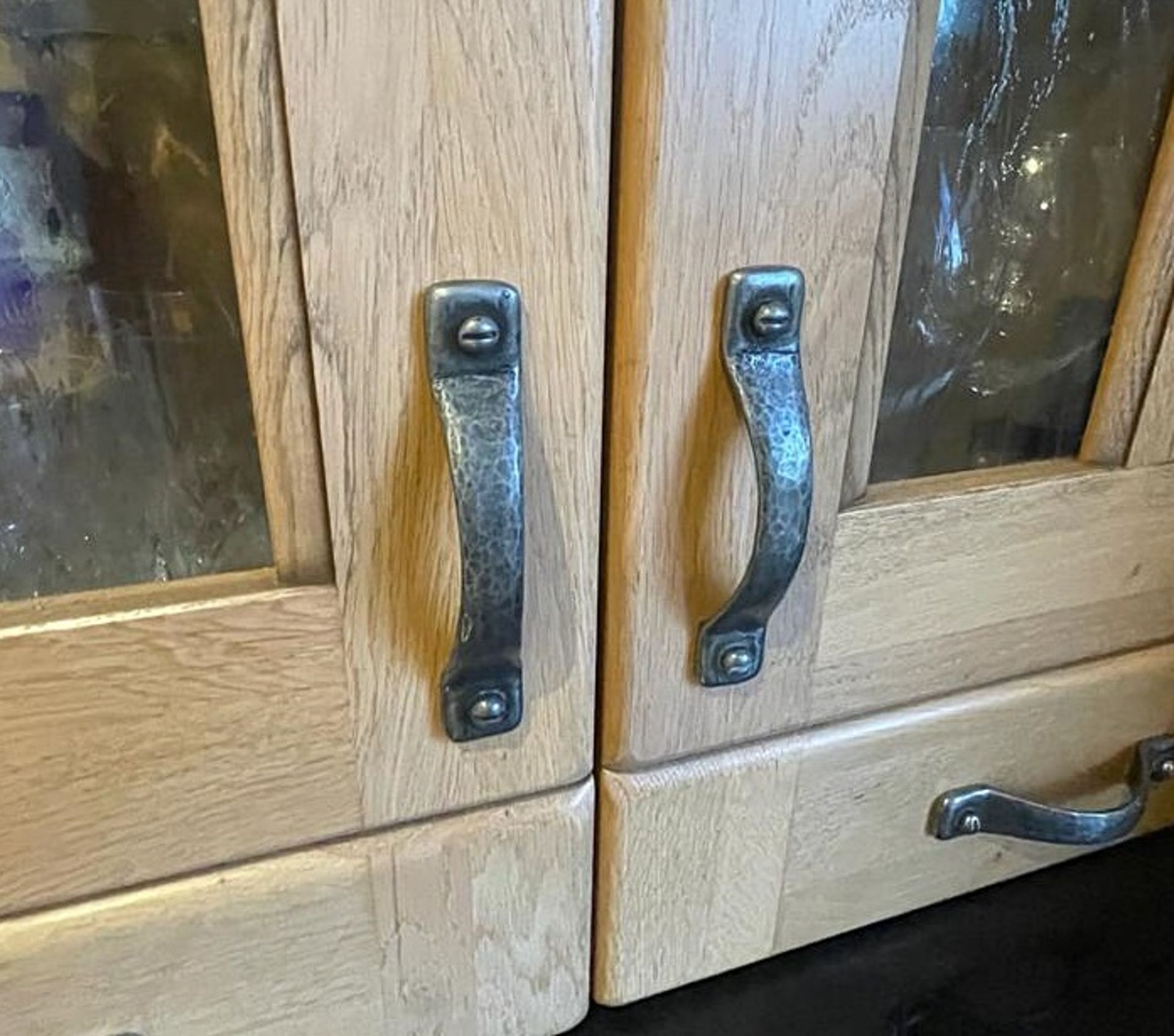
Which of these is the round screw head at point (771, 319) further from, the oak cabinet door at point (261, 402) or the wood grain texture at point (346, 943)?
the wood grain texture at point (346, 943)

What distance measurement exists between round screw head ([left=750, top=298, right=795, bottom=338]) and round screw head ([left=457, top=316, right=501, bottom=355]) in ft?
0.26

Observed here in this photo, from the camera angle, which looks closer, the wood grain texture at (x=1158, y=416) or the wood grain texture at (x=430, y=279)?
the wood grain texture at (x=430, y=279)

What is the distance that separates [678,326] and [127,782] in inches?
8.3

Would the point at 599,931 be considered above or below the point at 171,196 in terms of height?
below

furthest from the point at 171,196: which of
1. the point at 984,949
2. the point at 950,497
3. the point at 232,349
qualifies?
the point at 984,949

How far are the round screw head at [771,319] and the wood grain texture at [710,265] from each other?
0.01 meters

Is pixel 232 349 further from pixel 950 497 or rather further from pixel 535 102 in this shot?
pixel 950 497

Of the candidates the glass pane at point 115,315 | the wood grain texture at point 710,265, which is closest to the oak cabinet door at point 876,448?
the wood grain texture at point 710,265

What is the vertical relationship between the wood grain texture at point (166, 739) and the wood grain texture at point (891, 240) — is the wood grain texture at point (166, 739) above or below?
below

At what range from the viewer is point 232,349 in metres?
0.31

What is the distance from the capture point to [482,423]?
300mm

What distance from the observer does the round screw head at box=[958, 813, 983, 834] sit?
454mm

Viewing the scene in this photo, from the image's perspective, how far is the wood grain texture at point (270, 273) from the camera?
26 centimetres

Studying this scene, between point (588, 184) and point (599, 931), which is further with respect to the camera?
point (599, 931)
